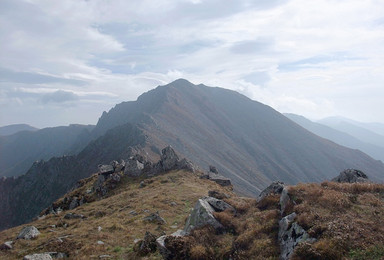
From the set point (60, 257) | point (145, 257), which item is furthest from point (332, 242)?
point (60, 257)

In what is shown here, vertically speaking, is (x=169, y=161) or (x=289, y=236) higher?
(x=169, y=161)

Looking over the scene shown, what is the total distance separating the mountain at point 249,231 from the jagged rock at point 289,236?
5cm

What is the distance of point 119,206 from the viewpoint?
3409cm

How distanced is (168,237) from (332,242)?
8892 mm

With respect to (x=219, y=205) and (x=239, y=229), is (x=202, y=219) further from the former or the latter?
(x=219, y=205)

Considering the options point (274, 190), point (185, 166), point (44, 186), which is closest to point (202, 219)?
point (274, 190)

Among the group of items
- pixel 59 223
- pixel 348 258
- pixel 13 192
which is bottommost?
pixel 13 192

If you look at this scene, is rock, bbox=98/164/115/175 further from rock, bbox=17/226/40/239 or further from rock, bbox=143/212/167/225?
rock, bbox=143/212/167/225

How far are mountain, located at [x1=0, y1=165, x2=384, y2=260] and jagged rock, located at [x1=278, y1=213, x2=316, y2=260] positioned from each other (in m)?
0.05

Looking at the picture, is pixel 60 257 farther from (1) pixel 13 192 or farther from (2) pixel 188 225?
(1) pixel 13 192

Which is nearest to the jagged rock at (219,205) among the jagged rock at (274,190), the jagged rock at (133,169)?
the jagged rock at (274,190)

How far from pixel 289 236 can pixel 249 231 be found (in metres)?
2.50

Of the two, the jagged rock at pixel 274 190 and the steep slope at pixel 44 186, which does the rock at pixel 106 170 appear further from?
the steep slope at pixel 44 186

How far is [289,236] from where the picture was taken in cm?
1422
